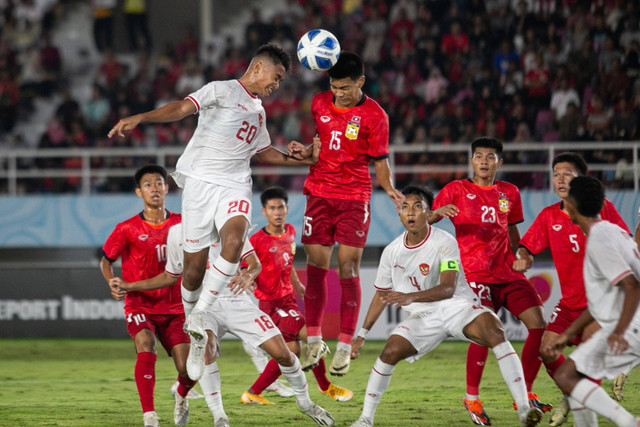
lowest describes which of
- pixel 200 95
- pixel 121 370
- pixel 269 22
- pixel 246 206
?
pixel 121 370

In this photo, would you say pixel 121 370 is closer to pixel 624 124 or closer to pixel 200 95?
pixel 200 95

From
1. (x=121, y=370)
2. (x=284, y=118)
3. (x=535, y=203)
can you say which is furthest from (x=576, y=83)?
(x=121, y=370)

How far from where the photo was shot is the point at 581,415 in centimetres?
604

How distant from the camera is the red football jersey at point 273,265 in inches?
360

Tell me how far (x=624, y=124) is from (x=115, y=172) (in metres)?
8.38

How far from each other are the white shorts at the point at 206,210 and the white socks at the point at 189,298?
0.37 m

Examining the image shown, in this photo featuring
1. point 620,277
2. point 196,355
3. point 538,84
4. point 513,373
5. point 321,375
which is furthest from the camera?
point 538,84

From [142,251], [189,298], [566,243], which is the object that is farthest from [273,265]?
[566,243]

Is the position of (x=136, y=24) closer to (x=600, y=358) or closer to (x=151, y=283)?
(x=151, y=283)

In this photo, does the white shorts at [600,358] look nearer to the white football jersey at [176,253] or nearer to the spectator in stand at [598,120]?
the white football jersey at [176,253]

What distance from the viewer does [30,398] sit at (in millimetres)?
8961

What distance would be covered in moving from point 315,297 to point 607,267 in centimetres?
326

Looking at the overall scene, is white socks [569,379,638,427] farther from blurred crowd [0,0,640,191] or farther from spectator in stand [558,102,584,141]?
spectator in stand [558,102,584,141]

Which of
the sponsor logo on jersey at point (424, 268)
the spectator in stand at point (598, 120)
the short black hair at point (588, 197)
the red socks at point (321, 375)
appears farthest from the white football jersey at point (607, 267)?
the spectator in stand at point (598, 120)
